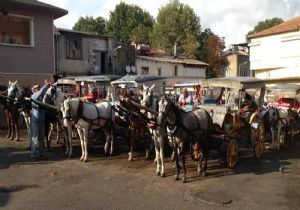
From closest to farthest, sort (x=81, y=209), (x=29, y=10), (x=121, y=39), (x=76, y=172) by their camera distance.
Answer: (x=81, y=209) < (x=76, y=172) < (x=29, y=10) < (x=121, y=39)

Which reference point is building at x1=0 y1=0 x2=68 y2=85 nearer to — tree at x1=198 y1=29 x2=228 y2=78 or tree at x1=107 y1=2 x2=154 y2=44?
tree at x1=198 y1=29 x2=228 y2=78

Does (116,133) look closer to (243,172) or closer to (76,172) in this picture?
(76,172)

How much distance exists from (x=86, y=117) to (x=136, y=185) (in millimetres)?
3331

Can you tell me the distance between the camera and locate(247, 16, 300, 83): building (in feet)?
105

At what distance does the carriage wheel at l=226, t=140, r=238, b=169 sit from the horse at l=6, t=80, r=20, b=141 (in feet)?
24.1

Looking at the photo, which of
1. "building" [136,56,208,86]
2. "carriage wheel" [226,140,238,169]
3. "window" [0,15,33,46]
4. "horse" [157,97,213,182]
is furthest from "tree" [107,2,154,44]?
"horse" [157,97,213,182]

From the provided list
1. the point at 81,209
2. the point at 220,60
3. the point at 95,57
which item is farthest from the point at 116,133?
the point at 220,60

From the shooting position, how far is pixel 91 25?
2633 inches

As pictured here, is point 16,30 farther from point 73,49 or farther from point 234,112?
point 234,112

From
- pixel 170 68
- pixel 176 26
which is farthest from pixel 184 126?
pixel 176 26

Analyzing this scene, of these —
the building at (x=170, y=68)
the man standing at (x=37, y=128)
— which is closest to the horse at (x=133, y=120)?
the man standing at (x=37, y=128)

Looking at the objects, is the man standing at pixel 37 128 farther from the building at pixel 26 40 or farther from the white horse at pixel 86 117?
the building at pixel 26 40

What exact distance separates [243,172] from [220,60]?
47314mm

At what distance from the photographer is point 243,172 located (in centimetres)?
1077
